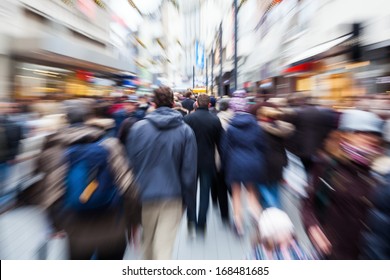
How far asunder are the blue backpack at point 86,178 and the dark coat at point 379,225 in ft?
5.23

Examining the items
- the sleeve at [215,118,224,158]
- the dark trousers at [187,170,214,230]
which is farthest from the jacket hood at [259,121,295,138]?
the dark trousers at [187,170,214,230]

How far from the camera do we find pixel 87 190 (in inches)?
75.3

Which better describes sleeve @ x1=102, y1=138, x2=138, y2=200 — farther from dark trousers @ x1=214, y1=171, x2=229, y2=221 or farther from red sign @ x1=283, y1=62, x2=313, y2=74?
red sign @ x1=283, y1=62, x2=313, y2=74

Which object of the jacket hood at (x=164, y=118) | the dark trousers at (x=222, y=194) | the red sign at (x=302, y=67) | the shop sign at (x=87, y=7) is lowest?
the dark trousers at (x=222, y=194)

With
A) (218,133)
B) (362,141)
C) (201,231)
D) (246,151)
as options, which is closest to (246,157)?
(246,151)

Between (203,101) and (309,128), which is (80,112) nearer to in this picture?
(203,101)

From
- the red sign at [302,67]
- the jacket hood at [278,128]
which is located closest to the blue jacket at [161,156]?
the jacket hood at [278,128]

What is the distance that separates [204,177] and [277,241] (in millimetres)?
1645

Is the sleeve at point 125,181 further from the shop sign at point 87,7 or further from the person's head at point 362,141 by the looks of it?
the shop sign at point 87,7

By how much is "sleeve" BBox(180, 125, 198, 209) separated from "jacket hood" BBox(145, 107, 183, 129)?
0.15 m

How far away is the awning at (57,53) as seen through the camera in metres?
12.1

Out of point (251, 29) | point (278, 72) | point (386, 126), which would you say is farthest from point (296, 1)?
point (386, 126)

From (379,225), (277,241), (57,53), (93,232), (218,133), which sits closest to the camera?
(379,225)

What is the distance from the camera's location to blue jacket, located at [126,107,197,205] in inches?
97.2
